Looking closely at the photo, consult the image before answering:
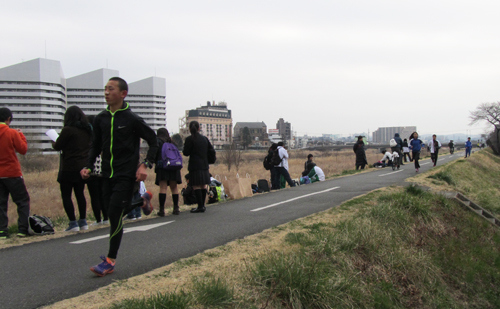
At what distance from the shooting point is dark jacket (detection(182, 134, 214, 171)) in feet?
26.8

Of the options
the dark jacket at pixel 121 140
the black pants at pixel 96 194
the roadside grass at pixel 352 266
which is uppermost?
the dark jacket at pixel 121 140

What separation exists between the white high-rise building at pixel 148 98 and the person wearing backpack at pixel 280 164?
133 meters

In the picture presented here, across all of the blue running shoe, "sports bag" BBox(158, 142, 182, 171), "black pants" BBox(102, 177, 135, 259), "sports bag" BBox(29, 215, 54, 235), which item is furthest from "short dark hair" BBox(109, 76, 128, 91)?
"sports bag" BBox(158, 142, 182, 171)

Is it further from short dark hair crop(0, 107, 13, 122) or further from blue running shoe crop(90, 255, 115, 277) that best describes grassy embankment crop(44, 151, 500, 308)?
short dark hair crop(0, 107, 13, 122)

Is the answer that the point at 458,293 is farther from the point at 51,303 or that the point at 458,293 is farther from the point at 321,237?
the point at 51,303

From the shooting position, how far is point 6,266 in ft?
15.1

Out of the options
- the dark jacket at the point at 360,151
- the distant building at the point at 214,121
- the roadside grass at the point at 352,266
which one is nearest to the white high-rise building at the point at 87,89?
the distant building at the point at 214,121

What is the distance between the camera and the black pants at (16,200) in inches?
246

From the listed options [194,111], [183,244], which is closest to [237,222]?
[183,244]

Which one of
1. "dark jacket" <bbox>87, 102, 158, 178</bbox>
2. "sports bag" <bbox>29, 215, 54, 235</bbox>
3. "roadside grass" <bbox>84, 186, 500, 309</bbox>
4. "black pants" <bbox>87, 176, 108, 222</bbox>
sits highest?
"dark jacket" <bbox>87, 102, 158, 178</bbox>

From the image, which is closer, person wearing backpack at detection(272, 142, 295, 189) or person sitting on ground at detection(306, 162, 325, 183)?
person wearing backpack at detection(272, 142, 295, 189)

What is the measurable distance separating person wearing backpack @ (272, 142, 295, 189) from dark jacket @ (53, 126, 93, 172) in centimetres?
881

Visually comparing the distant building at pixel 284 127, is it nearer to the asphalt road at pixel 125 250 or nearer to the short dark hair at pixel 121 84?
the asphalt road at pixel 125 250

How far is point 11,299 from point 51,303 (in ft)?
1.38
